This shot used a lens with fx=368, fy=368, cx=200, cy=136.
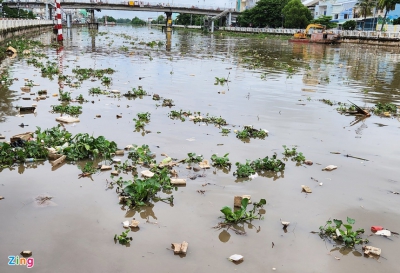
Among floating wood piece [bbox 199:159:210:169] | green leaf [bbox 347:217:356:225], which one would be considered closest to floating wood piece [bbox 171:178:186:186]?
floating wood piece [bbox 199:159:210:169]

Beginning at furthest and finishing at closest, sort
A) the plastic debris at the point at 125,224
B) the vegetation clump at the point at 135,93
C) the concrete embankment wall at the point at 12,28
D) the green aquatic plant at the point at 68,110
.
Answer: the concrete embankment wall at the point at 12,28 → the vegetation clump at the point at 135,93 → the green aquatic plant at the point at 68,110 → the plastic debris at the point at 125,224

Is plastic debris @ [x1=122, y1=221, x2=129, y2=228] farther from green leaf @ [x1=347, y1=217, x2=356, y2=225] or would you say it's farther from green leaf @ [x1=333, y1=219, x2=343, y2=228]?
green leaf @ [x1=347, y1=217, x2=356, y2=225]

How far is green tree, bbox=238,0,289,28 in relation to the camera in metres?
84.6

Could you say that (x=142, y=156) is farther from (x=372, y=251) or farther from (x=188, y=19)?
(x=188, y=19)

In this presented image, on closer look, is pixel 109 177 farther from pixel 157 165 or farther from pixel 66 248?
pixel 66 248

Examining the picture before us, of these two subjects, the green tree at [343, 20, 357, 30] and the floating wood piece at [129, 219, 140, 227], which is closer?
the floating wood piece at [129, 219, 140, 227]

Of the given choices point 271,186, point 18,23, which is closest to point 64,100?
point 271,186

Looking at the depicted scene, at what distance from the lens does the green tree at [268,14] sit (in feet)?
277


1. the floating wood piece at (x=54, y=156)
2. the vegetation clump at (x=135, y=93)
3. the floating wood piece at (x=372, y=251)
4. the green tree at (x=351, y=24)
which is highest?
the green tree at (x=351, y=24)

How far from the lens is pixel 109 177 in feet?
15.3

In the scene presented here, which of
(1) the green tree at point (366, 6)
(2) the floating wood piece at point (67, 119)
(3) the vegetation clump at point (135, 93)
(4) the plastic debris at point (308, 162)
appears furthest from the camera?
→ (1) the green tree at point (366, 6)

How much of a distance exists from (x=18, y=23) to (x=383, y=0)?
44.6m

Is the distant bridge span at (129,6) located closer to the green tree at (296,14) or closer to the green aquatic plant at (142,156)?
the green tree at (296,14)

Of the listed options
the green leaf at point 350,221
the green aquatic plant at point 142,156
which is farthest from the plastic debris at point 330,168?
the green aquatic plant at point 142,156
